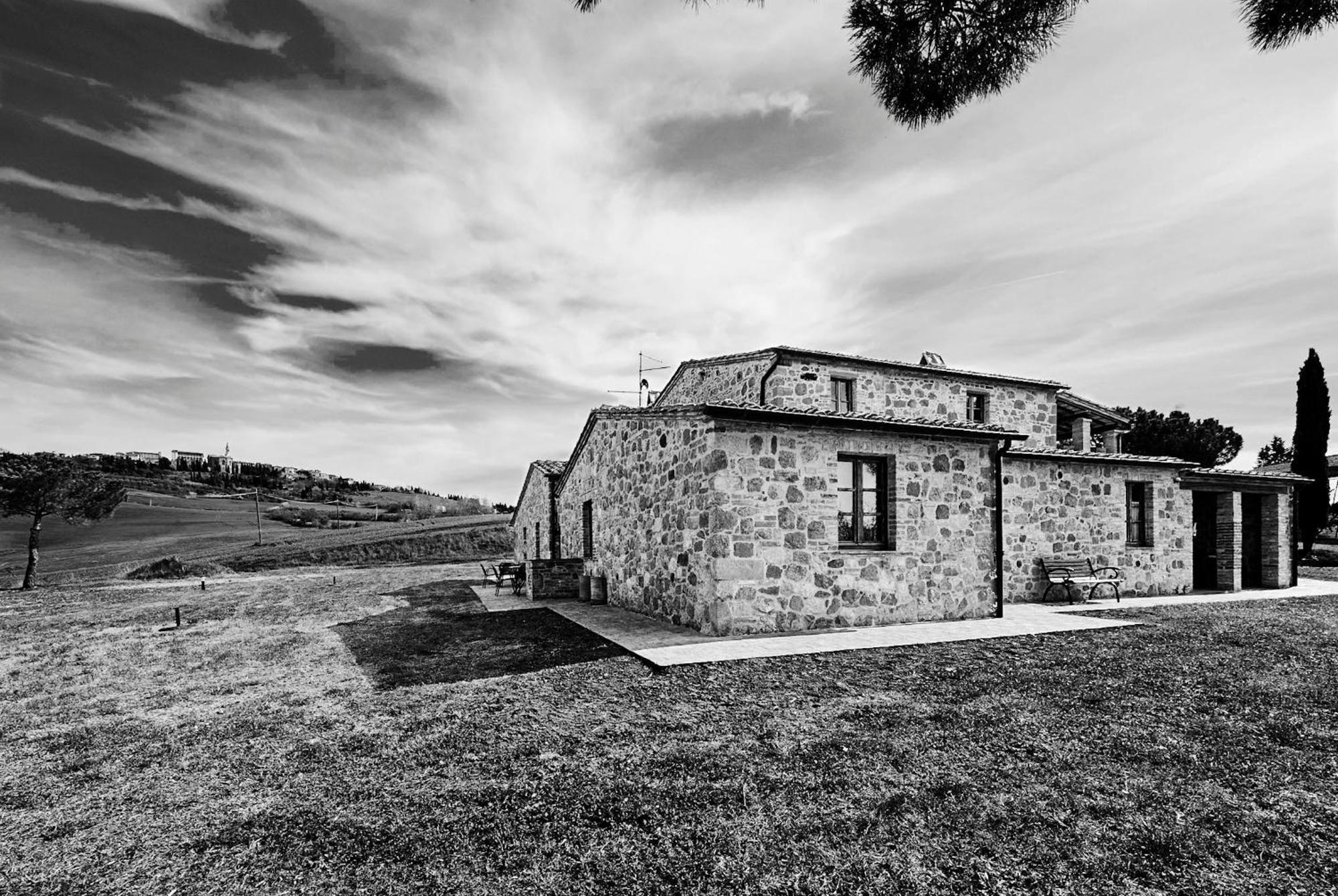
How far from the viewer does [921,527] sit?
1089cm

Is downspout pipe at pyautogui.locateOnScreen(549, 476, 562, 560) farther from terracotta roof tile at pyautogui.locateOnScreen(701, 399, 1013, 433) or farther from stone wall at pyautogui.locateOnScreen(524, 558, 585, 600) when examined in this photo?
terracotta roof tile at pyautogui.locateOnScreen(701, 399, 1013, 433)

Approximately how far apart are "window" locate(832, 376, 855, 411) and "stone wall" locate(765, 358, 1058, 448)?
0.13 metres

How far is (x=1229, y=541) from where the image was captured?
1556cm

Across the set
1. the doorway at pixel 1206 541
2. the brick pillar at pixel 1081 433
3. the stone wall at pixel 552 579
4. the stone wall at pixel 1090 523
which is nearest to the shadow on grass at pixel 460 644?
the stone wall at pixel 552 579

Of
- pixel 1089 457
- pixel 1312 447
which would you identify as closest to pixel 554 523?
pixel 1089 457

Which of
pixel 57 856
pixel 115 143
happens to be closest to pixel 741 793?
pixel 57 856

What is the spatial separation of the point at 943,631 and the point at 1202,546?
11.7 metres

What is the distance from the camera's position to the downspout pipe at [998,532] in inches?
443

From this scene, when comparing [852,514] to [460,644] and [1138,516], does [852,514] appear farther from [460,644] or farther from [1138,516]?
[1138,516]

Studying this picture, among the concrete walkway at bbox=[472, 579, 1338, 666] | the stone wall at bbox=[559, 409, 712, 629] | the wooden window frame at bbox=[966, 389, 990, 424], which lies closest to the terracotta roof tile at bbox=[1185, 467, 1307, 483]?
the concrete walkway at bbox=[472, 579, 1338, 666]

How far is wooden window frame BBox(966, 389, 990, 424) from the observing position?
20078mm

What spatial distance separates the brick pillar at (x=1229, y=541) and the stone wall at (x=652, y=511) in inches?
572

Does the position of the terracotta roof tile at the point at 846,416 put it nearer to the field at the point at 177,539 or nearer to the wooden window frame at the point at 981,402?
the wooden window frame at the point at 981,402

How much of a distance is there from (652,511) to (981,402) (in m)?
14.0
